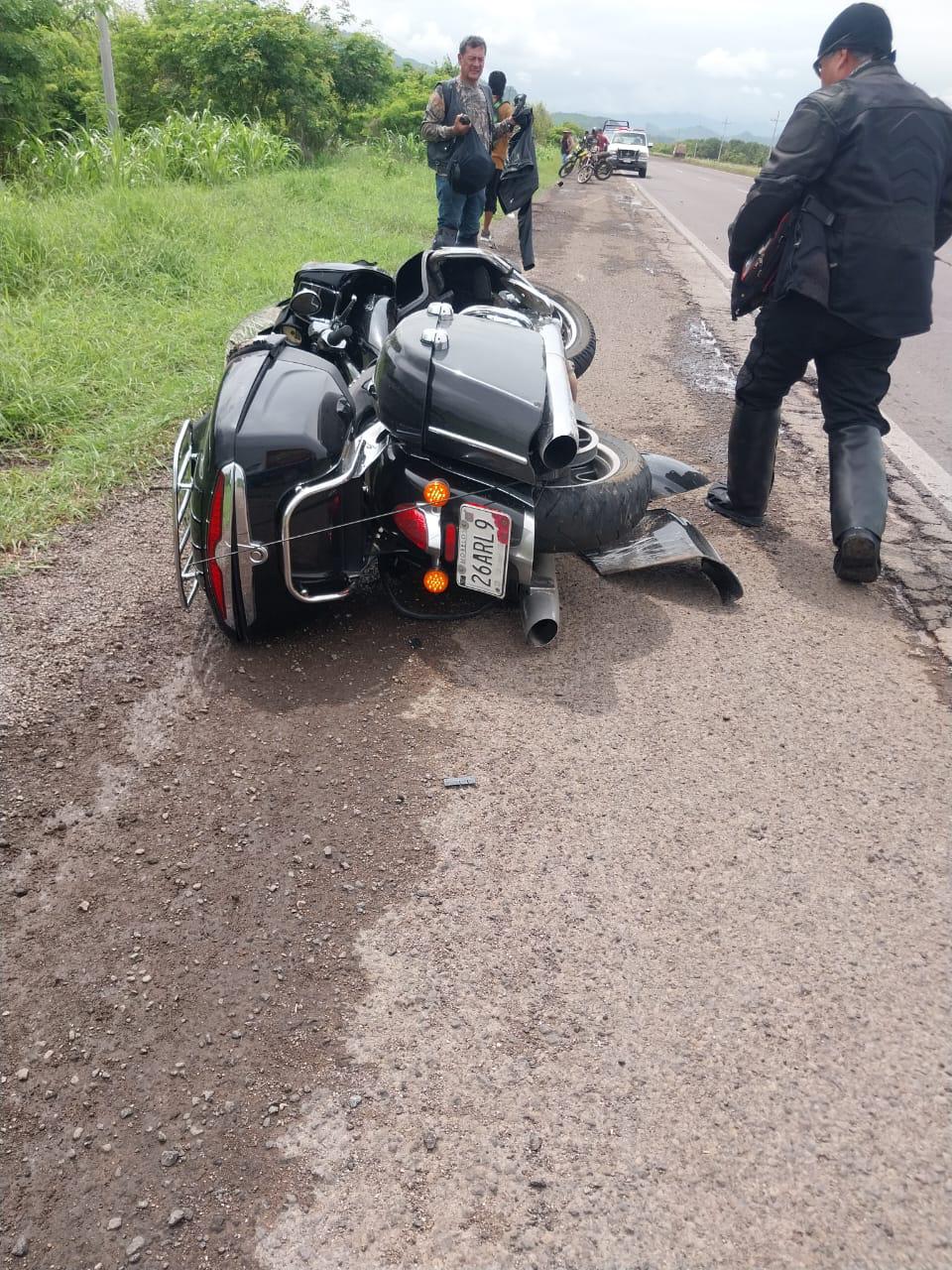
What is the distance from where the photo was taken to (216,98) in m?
15.8

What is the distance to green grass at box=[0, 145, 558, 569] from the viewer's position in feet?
13.5

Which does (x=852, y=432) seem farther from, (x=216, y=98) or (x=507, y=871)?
(x=216, y=98)

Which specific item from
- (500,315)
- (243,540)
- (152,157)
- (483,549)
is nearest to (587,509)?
(483,549)

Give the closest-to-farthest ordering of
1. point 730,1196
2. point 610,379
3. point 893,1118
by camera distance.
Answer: point 730,1196 < point 893,1118 < point 610,379

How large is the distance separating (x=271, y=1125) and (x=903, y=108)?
3837mm

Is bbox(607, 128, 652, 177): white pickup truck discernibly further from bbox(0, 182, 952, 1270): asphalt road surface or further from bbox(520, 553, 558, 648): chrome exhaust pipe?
bbox(0, 182, 952, 1270): asphalt road surface

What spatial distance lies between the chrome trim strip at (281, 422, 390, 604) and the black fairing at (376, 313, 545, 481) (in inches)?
3.0

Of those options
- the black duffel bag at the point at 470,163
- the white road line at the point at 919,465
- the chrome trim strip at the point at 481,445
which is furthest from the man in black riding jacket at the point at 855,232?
the black duffel bag at the point at 470,163

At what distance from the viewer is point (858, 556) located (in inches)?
136

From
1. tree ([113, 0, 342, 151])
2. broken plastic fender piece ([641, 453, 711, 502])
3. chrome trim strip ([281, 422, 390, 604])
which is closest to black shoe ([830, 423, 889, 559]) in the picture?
broken plastic fender piece ([641, 453, 711, 502])

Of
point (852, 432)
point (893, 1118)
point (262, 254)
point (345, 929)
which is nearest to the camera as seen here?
point (893, 1118)

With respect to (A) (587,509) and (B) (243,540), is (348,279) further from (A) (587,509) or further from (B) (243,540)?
(B) (243,540)

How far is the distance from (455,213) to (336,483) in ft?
19.9

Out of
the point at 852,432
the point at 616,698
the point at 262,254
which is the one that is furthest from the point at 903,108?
the point at 262,254
